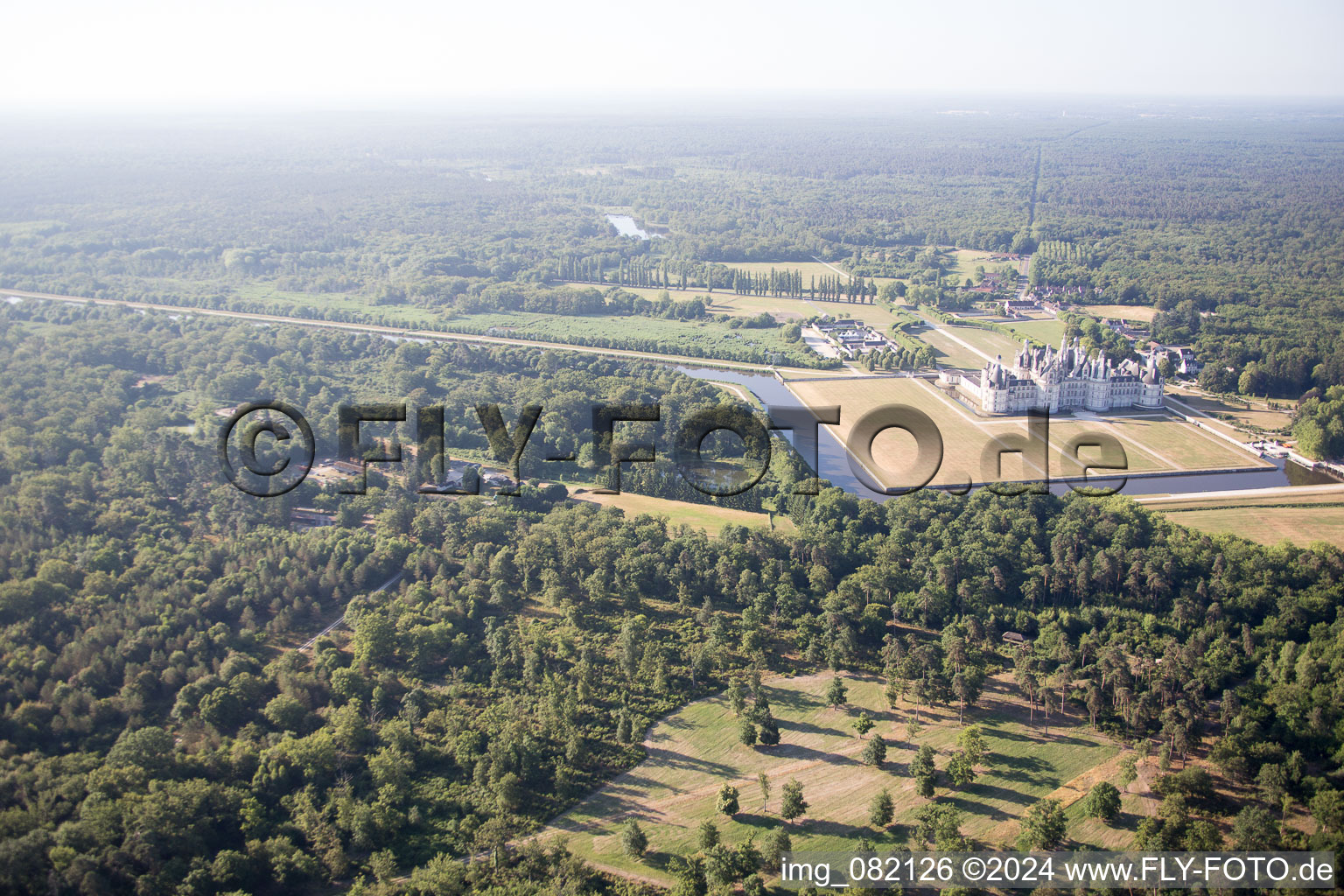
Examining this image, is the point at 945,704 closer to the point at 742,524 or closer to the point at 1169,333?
the point at 742,524

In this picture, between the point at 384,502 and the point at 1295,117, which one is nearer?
the point at 384,502

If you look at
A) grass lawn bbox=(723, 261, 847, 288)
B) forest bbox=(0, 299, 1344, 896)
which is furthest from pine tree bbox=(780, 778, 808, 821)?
grass lawn bbox=(723, 261, 847, 288)

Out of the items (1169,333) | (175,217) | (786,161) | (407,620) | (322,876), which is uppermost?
(786,161)

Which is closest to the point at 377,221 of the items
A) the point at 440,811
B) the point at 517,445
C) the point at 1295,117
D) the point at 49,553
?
the point at 517,445

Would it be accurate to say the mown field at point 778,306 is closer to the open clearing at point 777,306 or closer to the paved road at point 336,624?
the open clearing at point 777,306

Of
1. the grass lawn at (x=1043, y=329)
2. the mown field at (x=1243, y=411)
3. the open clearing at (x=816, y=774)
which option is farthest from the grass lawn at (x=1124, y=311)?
the open clearing at (x=816, y=774)

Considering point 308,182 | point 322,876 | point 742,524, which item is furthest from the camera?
point 308,182

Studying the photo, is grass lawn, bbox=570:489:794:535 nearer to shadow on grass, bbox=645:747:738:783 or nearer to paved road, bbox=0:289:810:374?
shadow on grass, bbox=645:747:738:783

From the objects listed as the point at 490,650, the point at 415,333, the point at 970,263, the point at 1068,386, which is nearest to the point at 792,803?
the point at 490,650
